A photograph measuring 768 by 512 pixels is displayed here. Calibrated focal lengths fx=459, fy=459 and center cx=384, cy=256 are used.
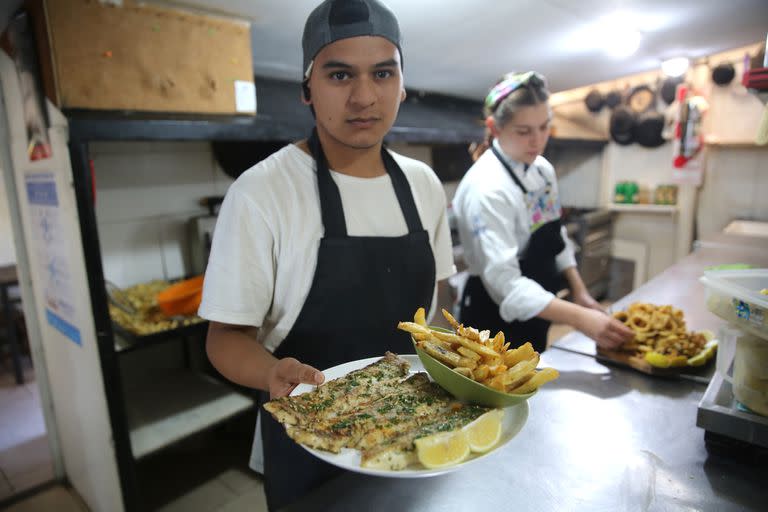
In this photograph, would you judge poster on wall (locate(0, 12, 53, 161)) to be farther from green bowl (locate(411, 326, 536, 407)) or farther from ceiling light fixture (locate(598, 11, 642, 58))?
ceiling light fixture (locate(598, 11, 642, 58))

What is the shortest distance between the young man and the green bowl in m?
0.15

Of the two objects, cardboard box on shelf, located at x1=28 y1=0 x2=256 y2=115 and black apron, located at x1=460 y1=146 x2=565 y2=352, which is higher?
cardboard box on shelf, located at x1=28 y1=0 x2=256 y2=115

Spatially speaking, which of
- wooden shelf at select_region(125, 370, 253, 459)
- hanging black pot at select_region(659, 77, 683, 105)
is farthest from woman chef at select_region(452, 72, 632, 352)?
hanging black pot at select_region(659, 77, 683, 105)

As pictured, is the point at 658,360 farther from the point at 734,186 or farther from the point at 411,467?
the point at 734,186

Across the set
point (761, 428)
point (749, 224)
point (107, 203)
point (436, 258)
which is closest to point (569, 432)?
point (761, 428)

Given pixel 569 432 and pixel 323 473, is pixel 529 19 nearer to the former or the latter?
pixel 569 432

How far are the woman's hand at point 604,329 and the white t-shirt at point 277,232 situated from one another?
0.82m

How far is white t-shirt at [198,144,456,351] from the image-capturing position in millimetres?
798

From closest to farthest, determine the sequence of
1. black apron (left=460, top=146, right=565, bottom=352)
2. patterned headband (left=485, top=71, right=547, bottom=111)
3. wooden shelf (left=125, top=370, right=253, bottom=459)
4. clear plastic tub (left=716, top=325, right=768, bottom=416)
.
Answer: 1. clear plastic tub (left=716, top=325, right=768, bottom=416)
2. patterned headband (left=485, top=71, right=547, bottom=111)
3. black apron (left=460, top=146, right=565, bottom=352)
4. wooden shelf (left=125, top=370, right=253, bottom=459)

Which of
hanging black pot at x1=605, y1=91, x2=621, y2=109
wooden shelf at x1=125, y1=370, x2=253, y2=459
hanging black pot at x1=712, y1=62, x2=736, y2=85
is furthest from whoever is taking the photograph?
hanging black pot at x1=605, y1=91, x2=621, y2=109

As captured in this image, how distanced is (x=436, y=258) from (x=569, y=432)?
0.47 metres

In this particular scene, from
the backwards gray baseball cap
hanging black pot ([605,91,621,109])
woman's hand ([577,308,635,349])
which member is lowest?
woman's hand ([577,308,635,349])

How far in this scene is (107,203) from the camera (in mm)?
1956

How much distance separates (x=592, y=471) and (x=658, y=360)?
52cm
